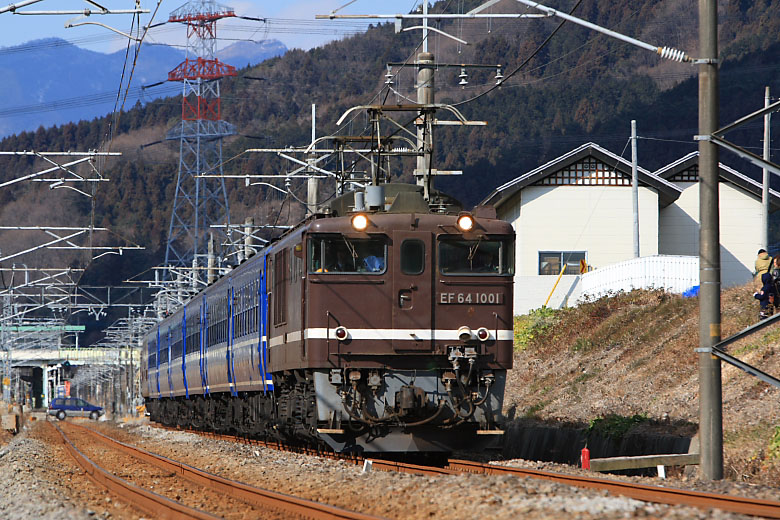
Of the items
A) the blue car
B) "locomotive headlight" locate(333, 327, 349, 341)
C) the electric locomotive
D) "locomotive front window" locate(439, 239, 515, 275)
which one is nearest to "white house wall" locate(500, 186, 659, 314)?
the electric locomotive

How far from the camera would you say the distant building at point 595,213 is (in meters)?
42.1

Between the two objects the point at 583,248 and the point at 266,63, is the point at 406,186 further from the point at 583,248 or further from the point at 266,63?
the point at 266,63

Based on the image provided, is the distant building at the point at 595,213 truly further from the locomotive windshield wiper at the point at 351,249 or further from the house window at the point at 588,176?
the locomotive windshield wiper at the point at 351,249

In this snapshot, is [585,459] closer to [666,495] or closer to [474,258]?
[474,258]

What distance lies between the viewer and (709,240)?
1244cm

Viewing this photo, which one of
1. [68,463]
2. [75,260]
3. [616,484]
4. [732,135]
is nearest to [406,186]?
[616,484]

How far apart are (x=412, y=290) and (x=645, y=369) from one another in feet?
34.3

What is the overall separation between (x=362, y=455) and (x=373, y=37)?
14067 centimetres

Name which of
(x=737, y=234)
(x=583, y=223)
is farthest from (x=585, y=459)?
(x=737, y=234)

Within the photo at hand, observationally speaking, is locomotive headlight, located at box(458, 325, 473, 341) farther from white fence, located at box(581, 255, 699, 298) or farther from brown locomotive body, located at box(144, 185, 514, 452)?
white fence, located at box(581, 255, 699, 298)

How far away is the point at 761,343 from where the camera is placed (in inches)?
802

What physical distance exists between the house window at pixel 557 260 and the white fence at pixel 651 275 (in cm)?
482

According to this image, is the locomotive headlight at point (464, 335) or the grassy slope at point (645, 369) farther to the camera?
the grassy slope at point (645, 369)

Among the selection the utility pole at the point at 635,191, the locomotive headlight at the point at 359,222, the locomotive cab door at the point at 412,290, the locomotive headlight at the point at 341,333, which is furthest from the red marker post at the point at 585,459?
the utility pole at the point at 635,191
